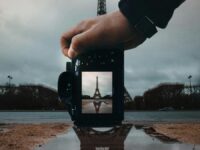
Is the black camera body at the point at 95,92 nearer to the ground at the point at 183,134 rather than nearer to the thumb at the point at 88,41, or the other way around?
the thumb at the point at 88,41

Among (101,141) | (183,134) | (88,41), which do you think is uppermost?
(88,41)

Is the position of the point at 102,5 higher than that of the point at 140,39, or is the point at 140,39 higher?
the point at 102,5

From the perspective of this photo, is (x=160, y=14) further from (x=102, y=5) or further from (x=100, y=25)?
(x=102, y=5)

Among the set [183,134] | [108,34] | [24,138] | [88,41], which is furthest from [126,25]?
[183,134]

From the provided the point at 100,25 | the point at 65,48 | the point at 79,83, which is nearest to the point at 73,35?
the point at 65,48

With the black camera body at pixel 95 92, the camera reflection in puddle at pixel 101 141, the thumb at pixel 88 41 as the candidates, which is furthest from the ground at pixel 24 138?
the thumb at pixel 88 41

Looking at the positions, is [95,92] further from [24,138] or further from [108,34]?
[24,138]
